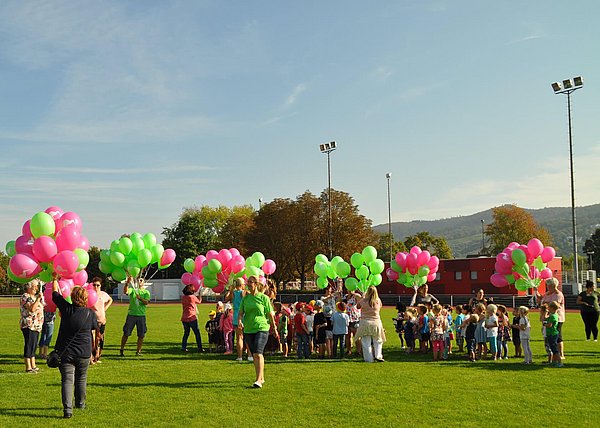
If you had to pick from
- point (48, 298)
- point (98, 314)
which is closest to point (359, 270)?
point (98, 314)

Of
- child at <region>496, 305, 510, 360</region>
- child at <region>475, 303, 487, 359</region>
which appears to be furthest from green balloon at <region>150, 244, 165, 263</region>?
child at <region>496, 305, 510, 360</region>

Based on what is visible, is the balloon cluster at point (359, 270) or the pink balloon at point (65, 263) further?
the balloon cluster at point (359, 270)

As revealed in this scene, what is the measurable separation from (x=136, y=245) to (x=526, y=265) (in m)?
9.94

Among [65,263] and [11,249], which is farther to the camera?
[11,249]

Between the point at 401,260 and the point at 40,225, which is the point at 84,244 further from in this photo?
the point at 401,260

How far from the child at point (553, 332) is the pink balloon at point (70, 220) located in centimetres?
948

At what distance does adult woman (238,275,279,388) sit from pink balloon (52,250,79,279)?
3334 mm

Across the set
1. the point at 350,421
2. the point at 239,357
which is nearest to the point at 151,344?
the point at 239,357

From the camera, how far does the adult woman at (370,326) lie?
39.3 feet

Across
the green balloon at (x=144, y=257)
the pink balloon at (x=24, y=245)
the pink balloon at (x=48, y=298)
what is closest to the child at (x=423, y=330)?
the green balloon at (x=144, y=257)

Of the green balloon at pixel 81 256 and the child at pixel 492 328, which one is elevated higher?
the green balloon at pixel 81 256

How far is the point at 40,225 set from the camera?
10.7m

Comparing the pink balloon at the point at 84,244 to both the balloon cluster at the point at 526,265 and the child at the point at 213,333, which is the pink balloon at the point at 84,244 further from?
the balloon cluster at the point at 526,265

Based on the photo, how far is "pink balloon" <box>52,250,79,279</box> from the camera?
405 inches
